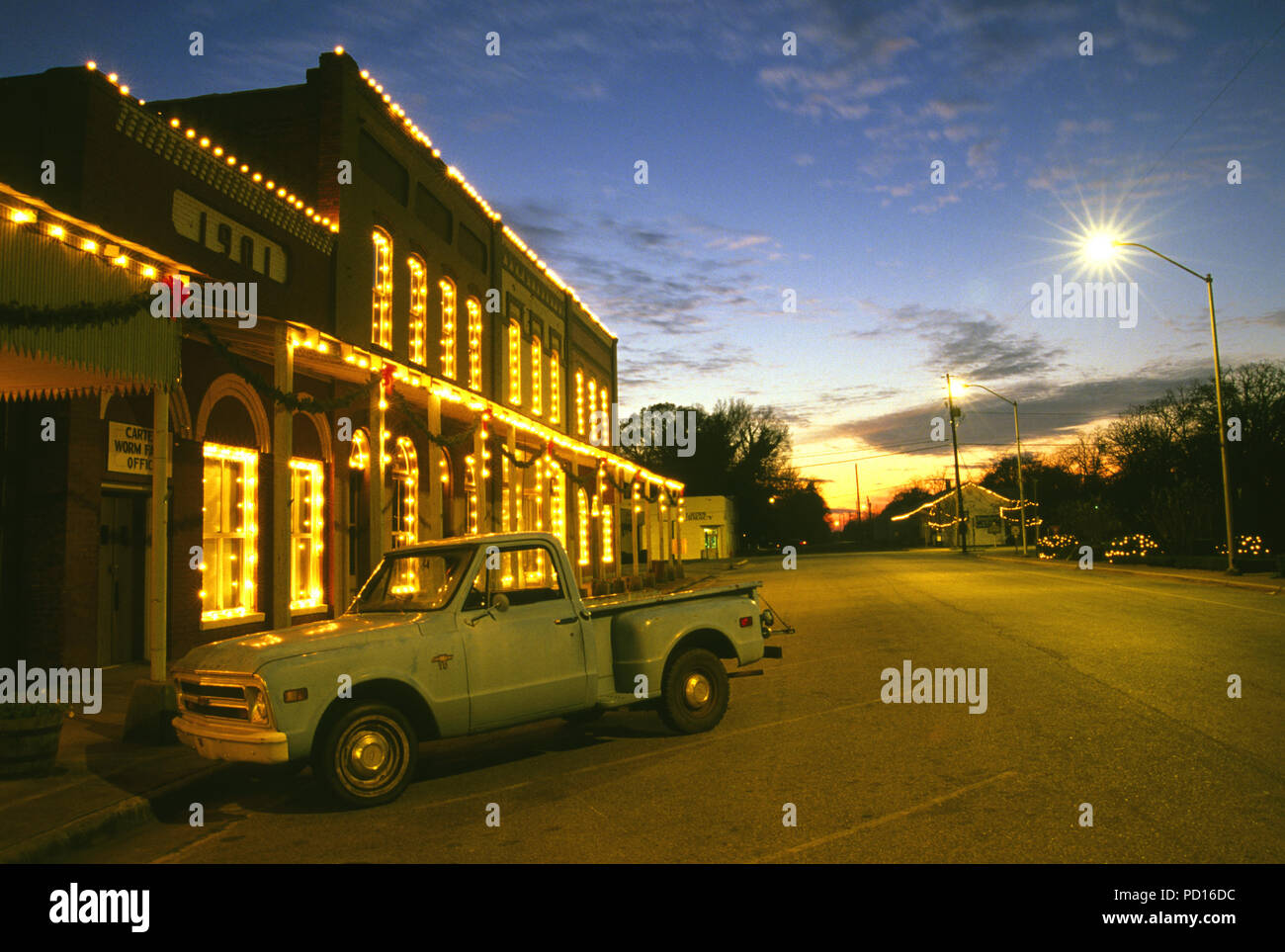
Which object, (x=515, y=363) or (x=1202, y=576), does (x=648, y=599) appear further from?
(x=1202, y=576)

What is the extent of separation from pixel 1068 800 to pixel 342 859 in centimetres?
441

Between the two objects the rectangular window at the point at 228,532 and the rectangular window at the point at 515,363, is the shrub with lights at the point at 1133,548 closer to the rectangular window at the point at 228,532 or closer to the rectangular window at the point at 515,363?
the rectangular window at the point at 515,363

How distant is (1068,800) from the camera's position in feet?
19.2

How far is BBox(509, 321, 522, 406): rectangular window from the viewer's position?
26312 millimetres

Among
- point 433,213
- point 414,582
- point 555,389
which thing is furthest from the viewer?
point 555,389

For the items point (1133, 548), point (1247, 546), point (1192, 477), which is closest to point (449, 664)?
point (1247, 546)

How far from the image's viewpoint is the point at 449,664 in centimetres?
693

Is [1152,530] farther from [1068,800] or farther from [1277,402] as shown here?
[1068,800]

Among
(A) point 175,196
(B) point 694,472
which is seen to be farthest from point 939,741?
(B) point 694,472

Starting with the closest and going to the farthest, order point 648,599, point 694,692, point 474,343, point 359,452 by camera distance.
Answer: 1. point 648,599
2. point 694,692
3. point 359,452
4. point 474,343

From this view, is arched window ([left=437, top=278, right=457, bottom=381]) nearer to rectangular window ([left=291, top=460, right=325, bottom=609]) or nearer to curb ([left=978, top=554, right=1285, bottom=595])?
rectangular window ([left=291, top=460, right=325, bottom=609])

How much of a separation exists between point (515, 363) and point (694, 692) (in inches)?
756

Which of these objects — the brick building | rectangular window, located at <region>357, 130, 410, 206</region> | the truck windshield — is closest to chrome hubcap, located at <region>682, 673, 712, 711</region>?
the brick building

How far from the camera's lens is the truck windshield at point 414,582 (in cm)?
743
